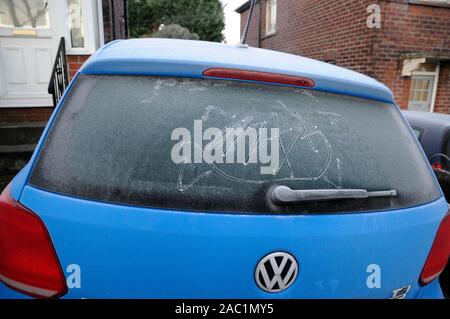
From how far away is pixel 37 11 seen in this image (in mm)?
5539

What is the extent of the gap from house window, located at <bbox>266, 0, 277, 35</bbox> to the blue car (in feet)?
38.9

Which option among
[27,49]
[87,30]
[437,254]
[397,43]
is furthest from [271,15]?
[437,254]

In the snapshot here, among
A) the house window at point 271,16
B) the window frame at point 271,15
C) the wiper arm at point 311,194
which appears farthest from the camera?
the house window at point 271,16

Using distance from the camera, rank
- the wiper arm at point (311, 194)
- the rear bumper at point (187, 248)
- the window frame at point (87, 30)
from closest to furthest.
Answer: the rear bumper at point (187, 248)
the wiper arm at point (311, 194)
the window frame at point (87, 30)

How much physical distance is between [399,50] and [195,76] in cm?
746

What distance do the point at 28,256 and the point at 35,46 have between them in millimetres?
5670

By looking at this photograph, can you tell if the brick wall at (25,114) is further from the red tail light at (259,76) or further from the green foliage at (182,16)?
the green foliage at (182,16)

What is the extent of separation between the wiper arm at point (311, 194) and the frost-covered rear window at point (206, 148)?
0.02 metres

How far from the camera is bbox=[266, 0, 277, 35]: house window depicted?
40.4 ft

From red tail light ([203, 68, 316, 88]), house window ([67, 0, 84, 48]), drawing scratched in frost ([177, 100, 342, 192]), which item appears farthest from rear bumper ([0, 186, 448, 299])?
house window ([67, 0, 84, 48])

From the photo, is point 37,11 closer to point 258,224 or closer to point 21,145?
point 21,145

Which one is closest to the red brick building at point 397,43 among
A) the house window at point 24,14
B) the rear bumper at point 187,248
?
the house window at point 24,14

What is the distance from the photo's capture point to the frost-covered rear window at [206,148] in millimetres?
1116

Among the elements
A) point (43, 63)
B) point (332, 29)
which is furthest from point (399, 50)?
point (43, 63)
